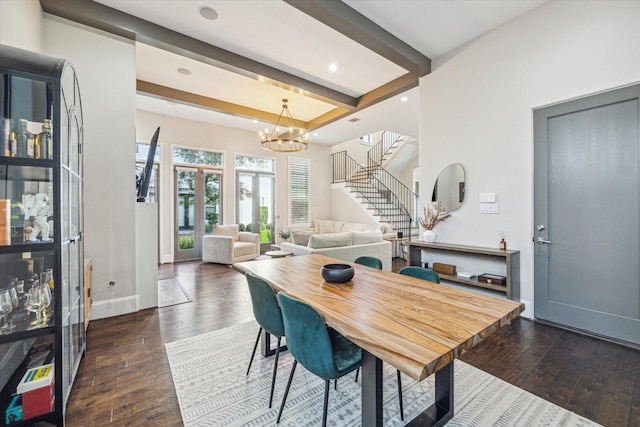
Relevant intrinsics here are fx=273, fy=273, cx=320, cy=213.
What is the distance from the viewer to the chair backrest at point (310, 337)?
4.34 feet

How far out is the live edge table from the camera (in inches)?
39.6

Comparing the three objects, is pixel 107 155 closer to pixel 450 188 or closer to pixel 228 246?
pixel 228 246

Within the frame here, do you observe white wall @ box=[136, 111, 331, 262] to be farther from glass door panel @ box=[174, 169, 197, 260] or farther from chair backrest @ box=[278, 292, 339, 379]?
chair backrest @ box=[278, 292, 339, 379]

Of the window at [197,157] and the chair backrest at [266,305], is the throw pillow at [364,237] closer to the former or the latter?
the chair backrest at [266,305]

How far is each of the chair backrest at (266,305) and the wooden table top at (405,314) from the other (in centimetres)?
8

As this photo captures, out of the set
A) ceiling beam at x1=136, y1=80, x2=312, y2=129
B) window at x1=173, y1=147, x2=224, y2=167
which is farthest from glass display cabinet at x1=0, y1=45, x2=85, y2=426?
window at x1=173, y1=147, x2=224, y2=167

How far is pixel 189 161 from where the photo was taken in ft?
22.6

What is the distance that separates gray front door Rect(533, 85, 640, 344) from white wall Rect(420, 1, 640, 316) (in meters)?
0.14

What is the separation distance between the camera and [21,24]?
2.31 m

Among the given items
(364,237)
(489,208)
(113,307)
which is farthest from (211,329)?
(489,208)

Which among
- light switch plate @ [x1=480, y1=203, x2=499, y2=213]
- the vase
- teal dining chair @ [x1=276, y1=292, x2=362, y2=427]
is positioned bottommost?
teal dining chair @ [x1=276, y1=292, x2=362, y2=427]

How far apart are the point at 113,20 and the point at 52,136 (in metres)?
2.47

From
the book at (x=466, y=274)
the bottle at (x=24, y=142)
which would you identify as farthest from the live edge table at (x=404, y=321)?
the book at (x=466, y=274)

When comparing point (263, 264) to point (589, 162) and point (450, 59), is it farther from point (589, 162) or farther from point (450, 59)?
point (450, 59)
